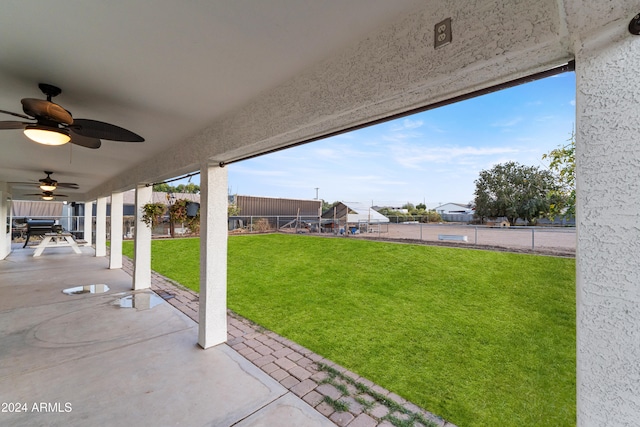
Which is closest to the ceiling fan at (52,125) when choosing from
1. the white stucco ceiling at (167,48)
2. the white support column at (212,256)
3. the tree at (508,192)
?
the white stucco ceiling at (167,48)

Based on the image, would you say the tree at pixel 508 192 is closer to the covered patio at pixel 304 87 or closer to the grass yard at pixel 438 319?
the grass yard at pixel 438 319

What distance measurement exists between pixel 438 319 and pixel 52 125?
498 centimetres

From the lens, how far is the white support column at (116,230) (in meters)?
7.20

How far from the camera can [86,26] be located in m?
1.42

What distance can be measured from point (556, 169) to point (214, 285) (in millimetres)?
4405

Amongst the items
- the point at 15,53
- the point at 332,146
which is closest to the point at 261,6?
the point at 15,53

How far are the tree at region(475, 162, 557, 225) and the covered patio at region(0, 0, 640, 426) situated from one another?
8.15 m

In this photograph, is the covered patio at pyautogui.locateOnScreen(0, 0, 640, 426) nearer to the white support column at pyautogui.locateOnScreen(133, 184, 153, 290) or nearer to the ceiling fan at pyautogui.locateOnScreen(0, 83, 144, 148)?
the ceiling fan at pyautogui.locateOnScreen(0, 83, 144, 148)

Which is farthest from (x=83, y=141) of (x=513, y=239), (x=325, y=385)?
(x=513, y=239)

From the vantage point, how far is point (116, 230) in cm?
727

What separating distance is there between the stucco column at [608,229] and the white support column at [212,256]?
3146 mm

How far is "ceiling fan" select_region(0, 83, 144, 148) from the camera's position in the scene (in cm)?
181

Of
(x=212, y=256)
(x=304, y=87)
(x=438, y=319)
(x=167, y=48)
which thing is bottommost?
(x=438, y=319)

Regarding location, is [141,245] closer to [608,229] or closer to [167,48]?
[167,48]
